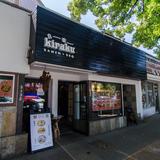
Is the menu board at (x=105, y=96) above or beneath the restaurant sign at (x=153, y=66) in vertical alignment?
beneath

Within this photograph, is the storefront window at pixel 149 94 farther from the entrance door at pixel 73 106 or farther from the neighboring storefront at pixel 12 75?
the neighboring storefront at pixel 12 75

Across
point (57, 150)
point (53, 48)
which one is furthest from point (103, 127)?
point (53, 48)

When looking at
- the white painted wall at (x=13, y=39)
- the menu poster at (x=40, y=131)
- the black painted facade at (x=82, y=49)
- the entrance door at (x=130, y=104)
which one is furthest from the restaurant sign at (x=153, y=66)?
the white painted wall at (x=13, y=39)

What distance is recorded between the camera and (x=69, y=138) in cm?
694

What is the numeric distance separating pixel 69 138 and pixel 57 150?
141 cm

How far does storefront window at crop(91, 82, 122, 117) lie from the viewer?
8008 millimetres

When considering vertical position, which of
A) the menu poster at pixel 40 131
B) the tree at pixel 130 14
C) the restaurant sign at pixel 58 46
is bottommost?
the menu poster at pixel 40 131

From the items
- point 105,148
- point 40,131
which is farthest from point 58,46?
point 105,148

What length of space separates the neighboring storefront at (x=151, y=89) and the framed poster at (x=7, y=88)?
9864 mm

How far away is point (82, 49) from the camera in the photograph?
6.70 metres

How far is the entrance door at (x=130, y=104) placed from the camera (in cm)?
1060

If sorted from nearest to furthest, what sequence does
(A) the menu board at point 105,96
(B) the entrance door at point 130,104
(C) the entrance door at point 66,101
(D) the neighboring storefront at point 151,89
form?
(A) the menu board at point 105,96, (C) the entrance door at point 66,101, (B) the entrance door at point 130,104, (D) the neighboring storefront at point 151,89

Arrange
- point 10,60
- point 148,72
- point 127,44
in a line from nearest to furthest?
point 10,60
point 127,44
point 148,72

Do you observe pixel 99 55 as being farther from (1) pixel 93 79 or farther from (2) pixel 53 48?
(2) pixel 53 48
